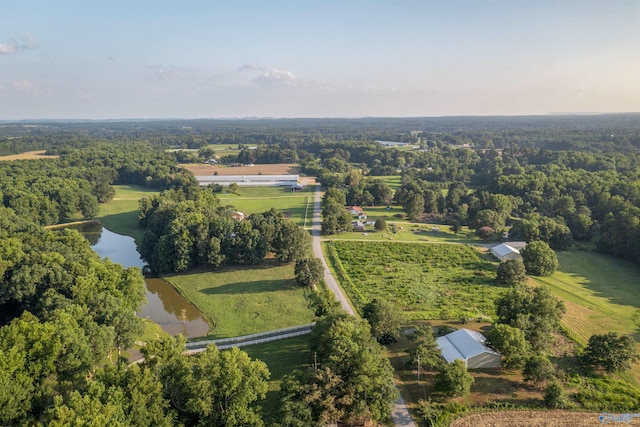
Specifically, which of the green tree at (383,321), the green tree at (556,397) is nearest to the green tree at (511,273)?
the green tree at (383,321)

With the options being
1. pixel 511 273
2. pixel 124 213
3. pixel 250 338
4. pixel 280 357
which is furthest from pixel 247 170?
pixel 280 357

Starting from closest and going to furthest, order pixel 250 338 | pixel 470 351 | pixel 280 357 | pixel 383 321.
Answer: pixel 470 351 → pixel 280 357 → pixel 383 321 → pixel 250 338

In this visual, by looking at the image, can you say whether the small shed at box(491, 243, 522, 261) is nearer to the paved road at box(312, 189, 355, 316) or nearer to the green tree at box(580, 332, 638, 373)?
the green tree at box(580, 332, 638, 373)

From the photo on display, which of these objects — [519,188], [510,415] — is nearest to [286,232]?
[510,415]

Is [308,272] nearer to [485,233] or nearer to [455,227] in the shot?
[485,233]

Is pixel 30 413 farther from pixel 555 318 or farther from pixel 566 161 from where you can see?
pixel 566 161

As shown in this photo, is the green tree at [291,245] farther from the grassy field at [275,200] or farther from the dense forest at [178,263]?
the grassy field at [275,200]
